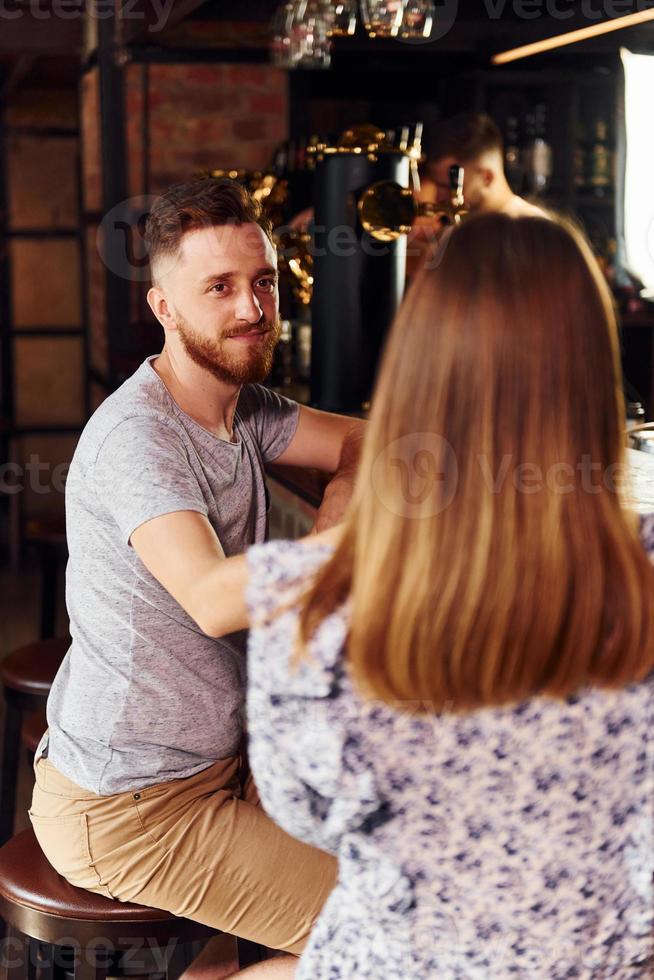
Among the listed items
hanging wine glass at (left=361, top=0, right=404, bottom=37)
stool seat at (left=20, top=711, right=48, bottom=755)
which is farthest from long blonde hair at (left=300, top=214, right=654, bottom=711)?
hanging wine glass at (left=361, top=0, right=404, bottom=37)

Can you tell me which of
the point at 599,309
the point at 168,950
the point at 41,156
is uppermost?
the point at 41,156

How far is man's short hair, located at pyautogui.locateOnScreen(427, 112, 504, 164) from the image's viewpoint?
382 cm

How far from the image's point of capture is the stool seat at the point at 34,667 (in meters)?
2.29

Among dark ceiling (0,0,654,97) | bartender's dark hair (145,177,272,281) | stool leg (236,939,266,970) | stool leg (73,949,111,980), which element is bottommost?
stool leg (236,939,266,970)

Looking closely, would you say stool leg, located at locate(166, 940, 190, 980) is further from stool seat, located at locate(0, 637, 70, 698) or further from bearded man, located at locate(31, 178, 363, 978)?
stool seat, located at locate(0, 637, 70, 698)

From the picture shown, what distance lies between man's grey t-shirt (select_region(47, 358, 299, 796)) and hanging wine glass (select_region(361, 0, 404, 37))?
124cm

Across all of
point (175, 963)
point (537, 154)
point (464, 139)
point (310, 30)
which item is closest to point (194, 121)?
point (464, 139)

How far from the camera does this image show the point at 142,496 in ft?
4.77

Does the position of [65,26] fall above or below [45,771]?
above

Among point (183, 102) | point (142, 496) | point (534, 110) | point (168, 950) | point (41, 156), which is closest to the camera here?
point (142, 496)

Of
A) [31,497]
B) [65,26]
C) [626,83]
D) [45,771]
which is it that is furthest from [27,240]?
[45,771]

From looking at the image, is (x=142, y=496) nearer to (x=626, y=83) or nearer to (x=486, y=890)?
(x=486, y=890)

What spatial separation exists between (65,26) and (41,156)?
6.10ft

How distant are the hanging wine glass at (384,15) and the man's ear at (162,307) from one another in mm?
1108
